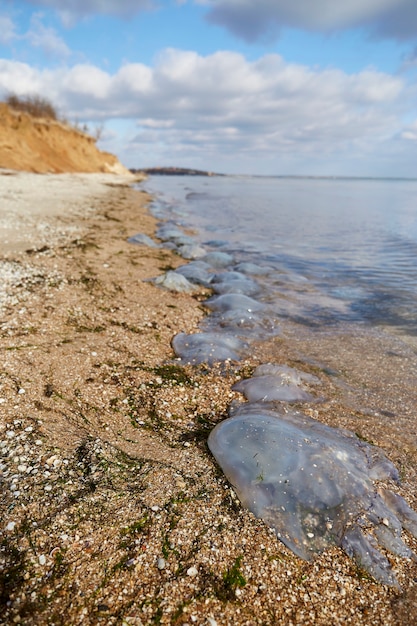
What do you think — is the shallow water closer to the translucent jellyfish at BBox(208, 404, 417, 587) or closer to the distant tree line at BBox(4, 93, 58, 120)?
the translucent jellyfish at BBox(208, 404, 417, 587)

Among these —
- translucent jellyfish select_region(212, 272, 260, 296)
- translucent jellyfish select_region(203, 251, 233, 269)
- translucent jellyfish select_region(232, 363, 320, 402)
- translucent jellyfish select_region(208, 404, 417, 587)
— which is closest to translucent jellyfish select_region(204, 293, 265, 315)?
translucent jellyfish select_region(212, 272, 260, 296)

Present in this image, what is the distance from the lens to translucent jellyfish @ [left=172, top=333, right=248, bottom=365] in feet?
12.9

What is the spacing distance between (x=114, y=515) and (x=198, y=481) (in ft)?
1.77

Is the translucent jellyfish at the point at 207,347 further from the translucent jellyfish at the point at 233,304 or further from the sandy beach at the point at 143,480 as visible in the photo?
the translucent jellyfish at the point at 233,304

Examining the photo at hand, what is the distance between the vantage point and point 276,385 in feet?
11.3

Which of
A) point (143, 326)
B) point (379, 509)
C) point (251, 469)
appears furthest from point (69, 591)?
point (143, 326)

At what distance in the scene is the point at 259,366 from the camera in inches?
153

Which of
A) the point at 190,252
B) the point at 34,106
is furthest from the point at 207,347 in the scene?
the point at 34,106

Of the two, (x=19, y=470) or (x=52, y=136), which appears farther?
(x=52, y=136)

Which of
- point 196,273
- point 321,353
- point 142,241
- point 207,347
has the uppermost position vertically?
point 142,241

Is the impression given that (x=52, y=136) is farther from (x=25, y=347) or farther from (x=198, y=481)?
(x=198, y=481)

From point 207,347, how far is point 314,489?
2.11m

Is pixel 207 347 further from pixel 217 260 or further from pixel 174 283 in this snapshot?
pixel 217 260

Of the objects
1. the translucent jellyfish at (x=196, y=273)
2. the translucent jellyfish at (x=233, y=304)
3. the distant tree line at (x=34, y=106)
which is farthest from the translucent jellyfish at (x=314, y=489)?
the distant tree line at (x=34, y=106)
